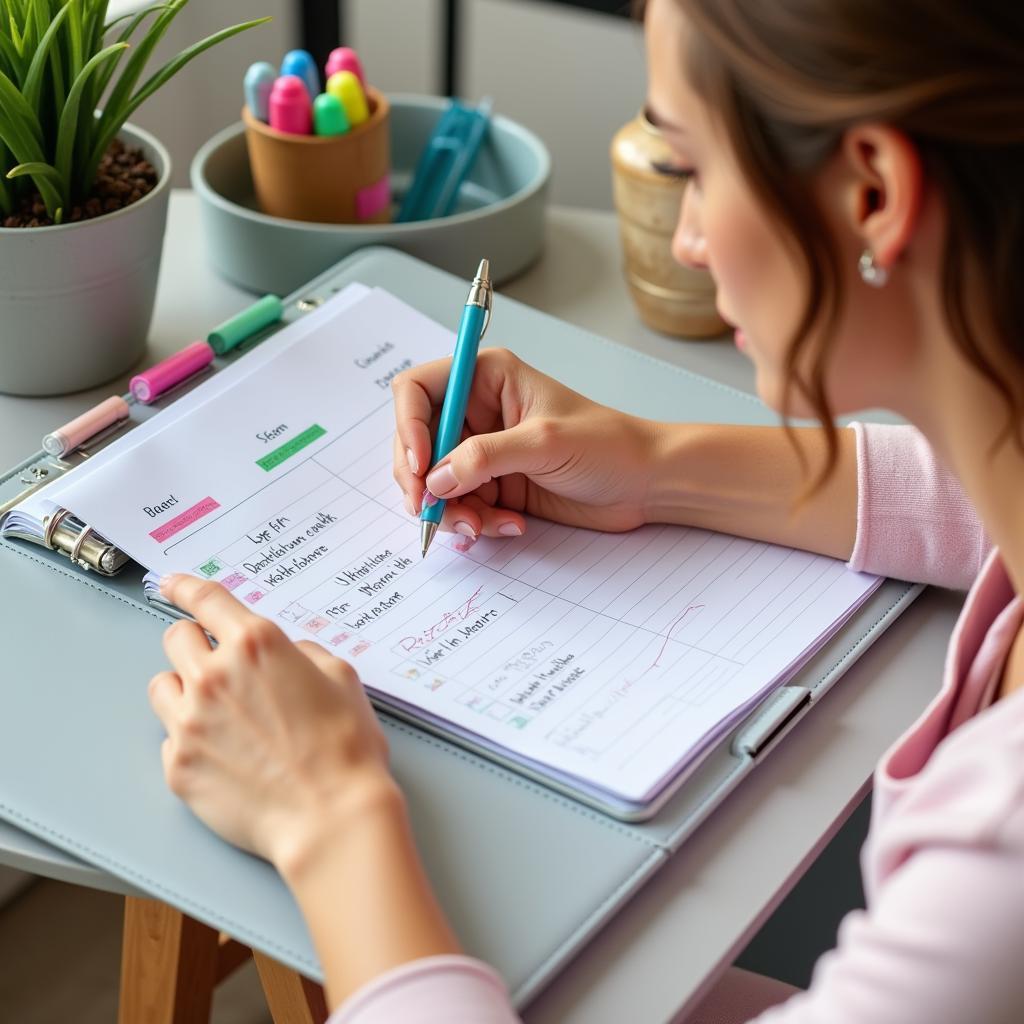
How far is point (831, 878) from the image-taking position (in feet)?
4.10

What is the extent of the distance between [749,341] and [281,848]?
1.06 feet

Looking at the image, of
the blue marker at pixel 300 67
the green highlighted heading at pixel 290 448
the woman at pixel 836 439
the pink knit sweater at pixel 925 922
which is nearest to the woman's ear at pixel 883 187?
the woman at pixel 836 439

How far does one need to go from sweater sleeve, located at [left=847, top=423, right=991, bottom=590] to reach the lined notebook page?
0.03 m

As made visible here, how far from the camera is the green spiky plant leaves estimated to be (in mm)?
853

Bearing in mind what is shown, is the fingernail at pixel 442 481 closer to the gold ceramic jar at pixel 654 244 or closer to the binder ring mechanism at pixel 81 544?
the binder ring mechanism at pixel 81 544

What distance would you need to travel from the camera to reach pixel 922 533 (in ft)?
2.62

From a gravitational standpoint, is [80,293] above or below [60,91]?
below

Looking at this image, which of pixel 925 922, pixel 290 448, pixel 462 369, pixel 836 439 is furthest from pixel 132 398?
pixel 925 922

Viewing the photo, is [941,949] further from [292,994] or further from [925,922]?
[292,994]

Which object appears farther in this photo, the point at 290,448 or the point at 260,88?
the point at 260,88

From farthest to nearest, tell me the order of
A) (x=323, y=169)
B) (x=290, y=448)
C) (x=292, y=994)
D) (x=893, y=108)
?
1. (x=323, y=169)
2. (x=290, y=448)
3. (x=292, y=994)
4. (x=893, y=108)

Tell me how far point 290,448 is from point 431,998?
1.35 feet

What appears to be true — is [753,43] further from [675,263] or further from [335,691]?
[675,263]

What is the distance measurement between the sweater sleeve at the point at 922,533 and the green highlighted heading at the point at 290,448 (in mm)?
354
